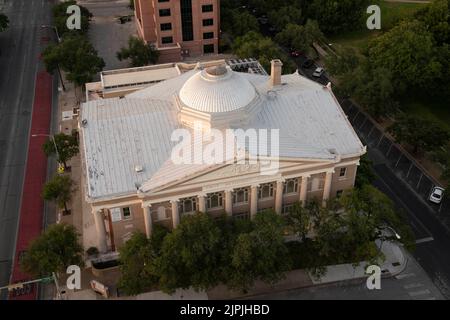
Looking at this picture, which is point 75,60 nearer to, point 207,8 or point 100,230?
point 207,8

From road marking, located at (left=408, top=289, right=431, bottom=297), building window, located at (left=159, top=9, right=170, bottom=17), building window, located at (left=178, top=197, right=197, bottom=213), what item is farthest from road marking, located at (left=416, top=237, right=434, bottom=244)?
building window, located at (left=159, top=9, right=170, bottom=17)

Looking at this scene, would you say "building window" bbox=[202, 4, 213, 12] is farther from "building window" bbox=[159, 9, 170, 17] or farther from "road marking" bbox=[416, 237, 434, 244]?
"road marking" bbox=[416, 237, 434, 244]

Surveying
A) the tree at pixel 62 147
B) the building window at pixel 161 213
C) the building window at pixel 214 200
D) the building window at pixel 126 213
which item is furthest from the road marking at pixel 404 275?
the tree at pixel 62 147

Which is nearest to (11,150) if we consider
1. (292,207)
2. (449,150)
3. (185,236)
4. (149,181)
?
(149,181)

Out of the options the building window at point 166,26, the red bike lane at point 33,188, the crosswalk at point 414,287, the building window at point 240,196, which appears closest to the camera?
the crosswalk at point 414,287

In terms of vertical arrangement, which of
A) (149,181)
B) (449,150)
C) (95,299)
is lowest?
(95,299)

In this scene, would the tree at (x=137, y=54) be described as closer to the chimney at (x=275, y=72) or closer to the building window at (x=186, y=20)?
the building window at (x=186, y=20)

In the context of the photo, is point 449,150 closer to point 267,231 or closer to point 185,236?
point 267,231
